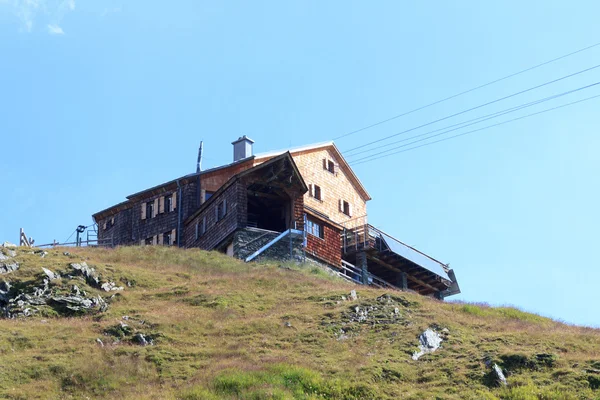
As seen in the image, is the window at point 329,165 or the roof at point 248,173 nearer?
the roof at point 248,173

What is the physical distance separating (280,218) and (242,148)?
961cm

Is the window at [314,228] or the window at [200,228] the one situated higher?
the window at [200,228]

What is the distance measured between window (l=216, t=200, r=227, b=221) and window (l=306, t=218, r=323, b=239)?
16.9 ft

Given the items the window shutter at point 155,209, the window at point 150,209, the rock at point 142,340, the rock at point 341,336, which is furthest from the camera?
the window at point 150,209

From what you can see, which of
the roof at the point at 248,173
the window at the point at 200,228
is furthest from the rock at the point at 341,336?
the window at the point at 200,228

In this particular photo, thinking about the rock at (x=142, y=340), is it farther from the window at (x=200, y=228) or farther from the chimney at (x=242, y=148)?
the chimney at (x=242, y=148)

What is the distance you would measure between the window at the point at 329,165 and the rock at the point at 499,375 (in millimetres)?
36859

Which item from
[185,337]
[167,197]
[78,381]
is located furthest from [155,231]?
[78,381]

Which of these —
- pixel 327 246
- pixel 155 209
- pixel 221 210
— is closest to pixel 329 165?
pixel 327 246

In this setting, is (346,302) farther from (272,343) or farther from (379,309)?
(272,343)

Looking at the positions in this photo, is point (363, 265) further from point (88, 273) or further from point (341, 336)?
point (341, 336)

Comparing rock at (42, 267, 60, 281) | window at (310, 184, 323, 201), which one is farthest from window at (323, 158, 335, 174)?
rock at (42, 267, 60, 281)

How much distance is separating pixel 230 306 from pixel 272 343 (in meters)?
5.55

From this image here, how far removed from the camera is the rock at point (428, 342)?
106 feet
